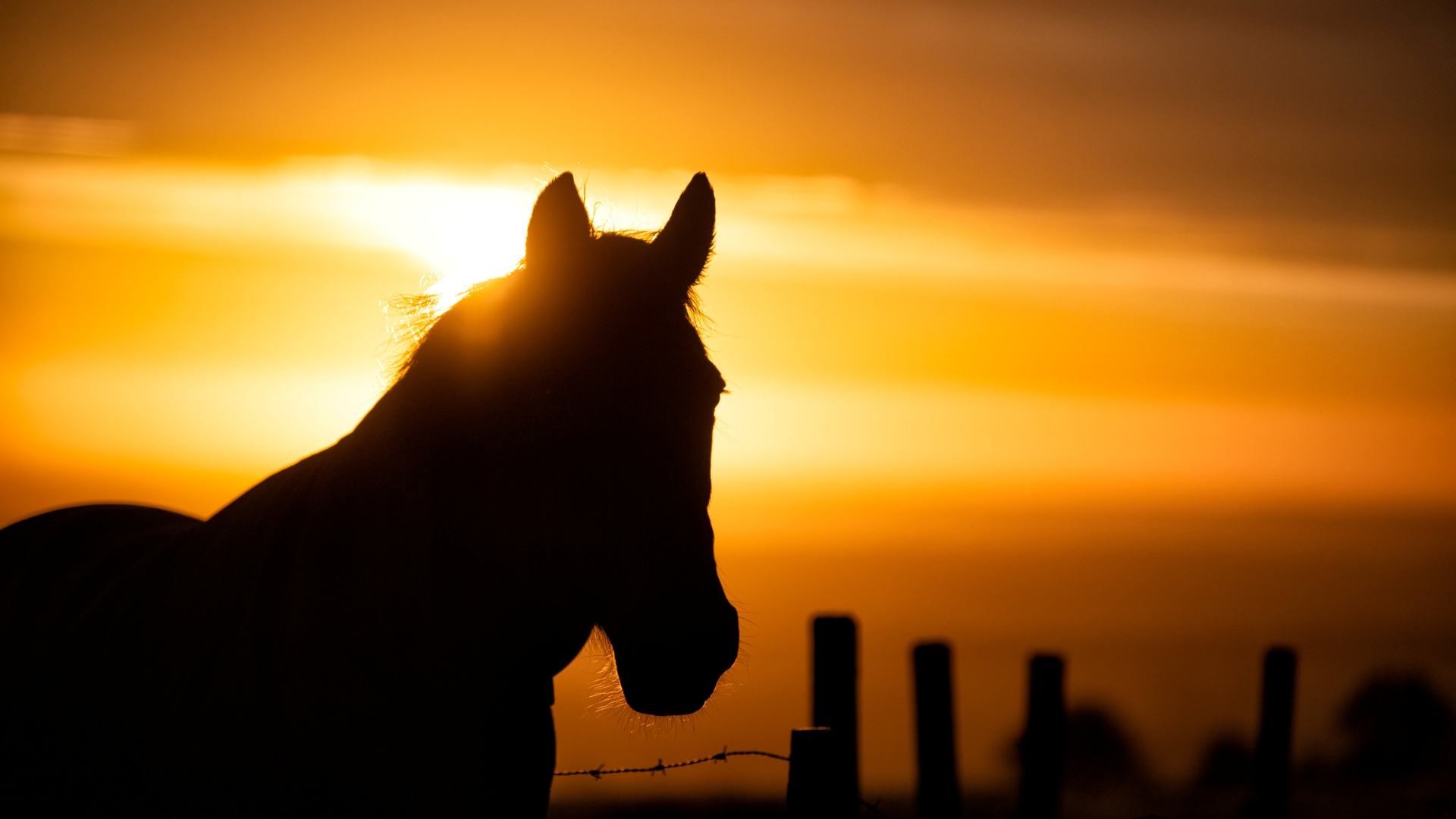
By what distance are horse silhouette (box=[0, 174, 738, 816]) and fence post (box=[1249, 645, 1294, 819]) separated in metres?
7.29

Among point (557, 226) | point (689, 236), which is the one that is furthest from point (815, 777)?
point (557, 226)

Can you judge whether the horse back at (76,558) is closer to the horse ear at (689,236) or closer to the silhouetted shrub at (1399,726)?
the horse ear at (689,236)

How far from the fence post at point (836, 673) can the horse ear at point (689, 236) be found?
12.7 feet

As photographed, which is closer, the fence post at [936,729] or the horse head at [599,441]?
the horse head at [599,441]

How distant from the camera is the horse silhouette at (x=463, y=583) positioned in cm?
272

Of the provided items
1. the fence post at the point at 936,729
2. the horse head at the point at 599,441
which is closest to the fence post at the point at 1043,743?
the fence post at the point at 936,729

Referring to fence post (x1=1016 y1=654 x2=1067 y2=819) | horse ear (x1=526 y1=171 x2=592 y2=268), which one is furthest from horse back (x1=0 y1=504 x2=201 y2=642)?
fence post (x1=1016 y1=654 x2=1067 y2=819)

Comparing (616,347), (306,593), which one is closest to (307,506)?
(306,593)

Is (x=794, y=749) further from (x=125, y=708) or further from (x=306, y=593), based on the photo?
(x=125, y=708)

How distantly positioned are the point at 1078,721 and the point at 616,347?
58006 mm

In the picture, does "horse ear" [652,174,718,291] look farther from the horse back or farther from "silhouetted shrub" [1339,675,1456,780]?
"silhouetted shrub" [1339,675,1456,780]

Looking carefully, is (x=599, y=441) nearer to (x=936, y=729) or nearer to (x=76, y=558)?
(x=76, y=558)

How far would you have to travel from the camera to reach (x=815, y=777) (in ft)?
11.7

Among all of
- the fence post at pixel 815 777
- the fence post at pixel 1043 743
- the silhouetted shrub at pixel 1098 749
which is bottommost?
the silhouetted shrub at pixel 1098 749
